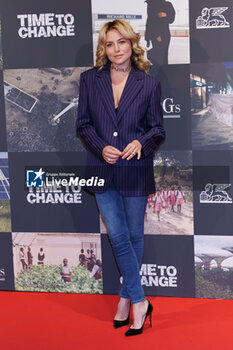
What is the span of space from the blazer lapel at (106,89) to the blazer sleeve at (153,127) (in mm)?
198

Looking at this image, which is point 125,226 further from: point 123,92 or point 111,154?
point 123,92

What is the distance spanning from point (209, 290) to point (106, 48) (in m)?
1.67

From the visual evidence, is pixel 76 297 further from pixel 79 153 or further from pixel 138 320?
pixel 79 153

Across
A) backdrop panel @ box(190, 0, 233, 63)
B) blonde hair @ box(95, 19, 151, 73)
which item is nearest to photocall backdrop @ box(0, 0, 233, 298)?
backdrop panel @ box(190, 0, 233, 63)

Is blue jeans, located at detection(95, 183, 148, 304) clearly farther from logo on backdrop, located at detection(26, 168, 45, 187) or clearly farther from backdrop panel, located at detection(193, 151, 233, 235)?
logo on backdrop, located at detection(26, 168, 45, 187)

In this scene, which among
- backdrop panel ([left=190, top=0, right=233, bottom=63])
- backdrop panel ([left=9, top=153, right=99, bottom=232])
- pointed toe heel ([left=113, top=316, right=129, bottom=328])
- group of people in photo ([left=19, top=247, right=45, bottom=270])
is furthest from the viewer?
group of people in photo ([left=19, top=247, right=45, bottom=270])

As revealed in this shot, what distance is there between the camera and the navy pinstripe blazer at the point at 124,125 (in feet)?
8.99

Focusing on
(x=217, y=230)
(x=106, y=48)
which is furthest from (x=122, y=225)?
(x=106, y=48)

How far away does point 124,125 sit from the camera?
9.00 ft

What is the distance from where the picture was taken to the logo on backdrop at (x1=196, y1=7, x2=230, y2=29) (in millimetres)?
3021

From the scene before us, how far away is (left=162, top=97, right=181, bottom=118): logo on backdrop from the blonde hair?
0.30 m

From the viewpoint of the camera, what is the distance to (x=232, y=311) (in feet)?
10.1

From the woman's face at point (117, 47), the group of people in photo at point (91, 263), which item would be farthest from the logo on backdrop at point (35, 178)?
the woman's face at point (117, 47)

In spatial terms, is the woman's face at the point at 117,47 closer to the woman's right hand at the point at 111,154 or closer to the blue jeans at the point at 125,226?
the woman's right hand at the point at 111,154
